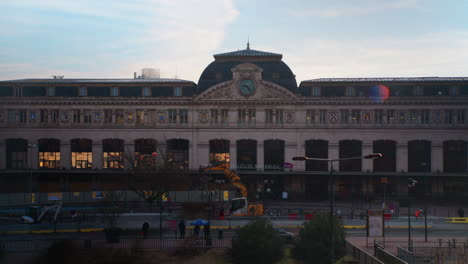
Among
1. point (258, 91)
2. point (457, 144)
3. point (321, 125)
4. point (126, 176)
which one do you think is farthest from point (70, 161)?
point (457, 144)

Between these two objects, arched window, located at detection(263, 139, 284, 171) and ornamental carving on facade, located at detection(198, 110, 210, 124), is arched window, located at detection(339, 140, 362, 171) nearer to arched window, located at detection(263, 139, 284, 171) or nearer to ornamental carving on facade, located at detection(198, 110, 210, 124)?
arched window, located at detection(263, 139, 284, 171)

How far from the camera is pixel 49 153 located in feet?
252

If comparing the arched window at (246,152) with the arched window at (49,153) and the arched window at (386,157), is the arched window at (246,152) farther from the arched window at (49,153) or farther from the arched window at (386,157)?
the arched window at (49,153)

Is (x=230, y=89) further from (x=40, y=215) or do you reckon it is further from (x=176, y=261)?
(x=176, y=261)

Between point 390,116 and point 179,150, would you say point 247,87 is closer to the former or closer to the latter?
point 179,150

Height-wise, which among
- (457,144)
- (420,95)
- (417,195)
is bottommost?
(417,195)

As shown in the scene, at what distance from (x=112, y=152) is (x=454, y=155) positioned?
1989 inches

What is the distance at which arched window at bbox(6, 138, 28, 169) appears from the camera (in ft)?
245

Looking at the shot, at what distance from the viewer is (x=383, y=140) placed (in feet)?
243

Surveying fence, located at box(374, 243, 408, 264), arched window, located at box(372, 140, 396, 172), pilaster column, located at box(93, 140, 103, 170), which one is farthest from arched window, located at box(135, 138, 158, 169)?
fence, located at box(374, 243, 408, 264)

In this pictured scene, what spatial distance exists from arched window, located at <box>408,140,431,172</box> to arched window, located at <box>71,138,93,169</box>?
4767cm

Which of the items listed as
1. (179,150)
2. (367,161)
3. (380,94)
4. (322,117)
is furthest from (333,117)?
(179,150)

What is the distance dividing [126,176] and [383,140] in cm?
3723

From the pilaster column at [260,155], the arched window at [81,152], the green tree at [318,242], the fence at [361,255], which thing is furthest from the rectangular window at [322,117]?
the green tree at [318,242]
